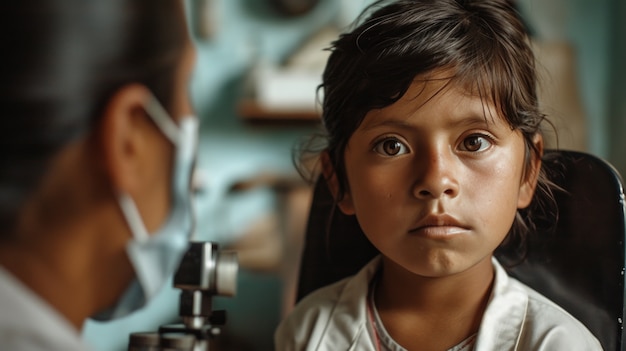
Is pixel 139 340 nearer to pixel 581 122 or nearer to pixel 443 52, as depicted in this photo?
pixel 443 52

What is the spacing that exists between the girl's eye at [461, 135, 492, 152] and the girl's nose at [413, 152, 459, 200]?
34 mm

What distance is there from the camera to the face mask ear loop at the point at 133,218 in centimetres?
51

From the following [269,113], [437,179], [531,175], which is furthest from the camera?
[269,113]

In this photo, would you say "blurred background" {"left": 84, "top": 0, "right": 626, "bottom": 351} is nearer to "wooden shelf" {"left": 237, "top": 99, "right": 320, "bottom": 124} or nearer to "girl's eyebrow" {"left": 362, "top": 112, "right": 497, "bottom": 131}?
"wooden shelf" {"left": 237, "top": 99, "right": 320, "bottom": 124}

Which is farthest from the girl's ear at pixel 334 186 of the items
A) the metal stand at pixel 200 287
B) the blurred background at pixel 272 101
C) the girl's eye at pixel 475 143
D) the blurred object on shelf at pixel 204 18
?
the blurred object on shelf at pixel 204 18

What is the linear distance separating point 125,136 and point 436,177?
0.40m

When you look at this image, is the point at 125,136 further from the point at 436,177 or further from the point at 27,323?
the point at 436,177

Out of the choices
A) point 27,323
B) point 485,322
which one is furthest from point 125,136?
point 485,322

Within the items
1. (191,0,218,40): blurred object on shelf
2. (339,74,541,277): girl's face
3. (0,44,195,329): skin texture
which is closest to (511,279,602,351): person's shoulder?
(339,74,541,277): girl's face

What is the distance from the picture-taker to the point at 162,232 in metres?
0.54

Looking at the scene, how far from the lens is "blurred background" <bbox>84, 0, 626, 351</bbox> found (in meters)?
3.22

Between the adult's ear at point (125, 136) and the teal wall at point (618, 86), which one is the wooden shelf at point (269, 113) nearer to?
the teal wall at point (618, 86)

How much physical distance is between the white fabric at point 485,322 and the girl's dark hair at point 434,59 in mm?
179

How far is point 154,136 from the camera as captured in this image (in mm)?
527
